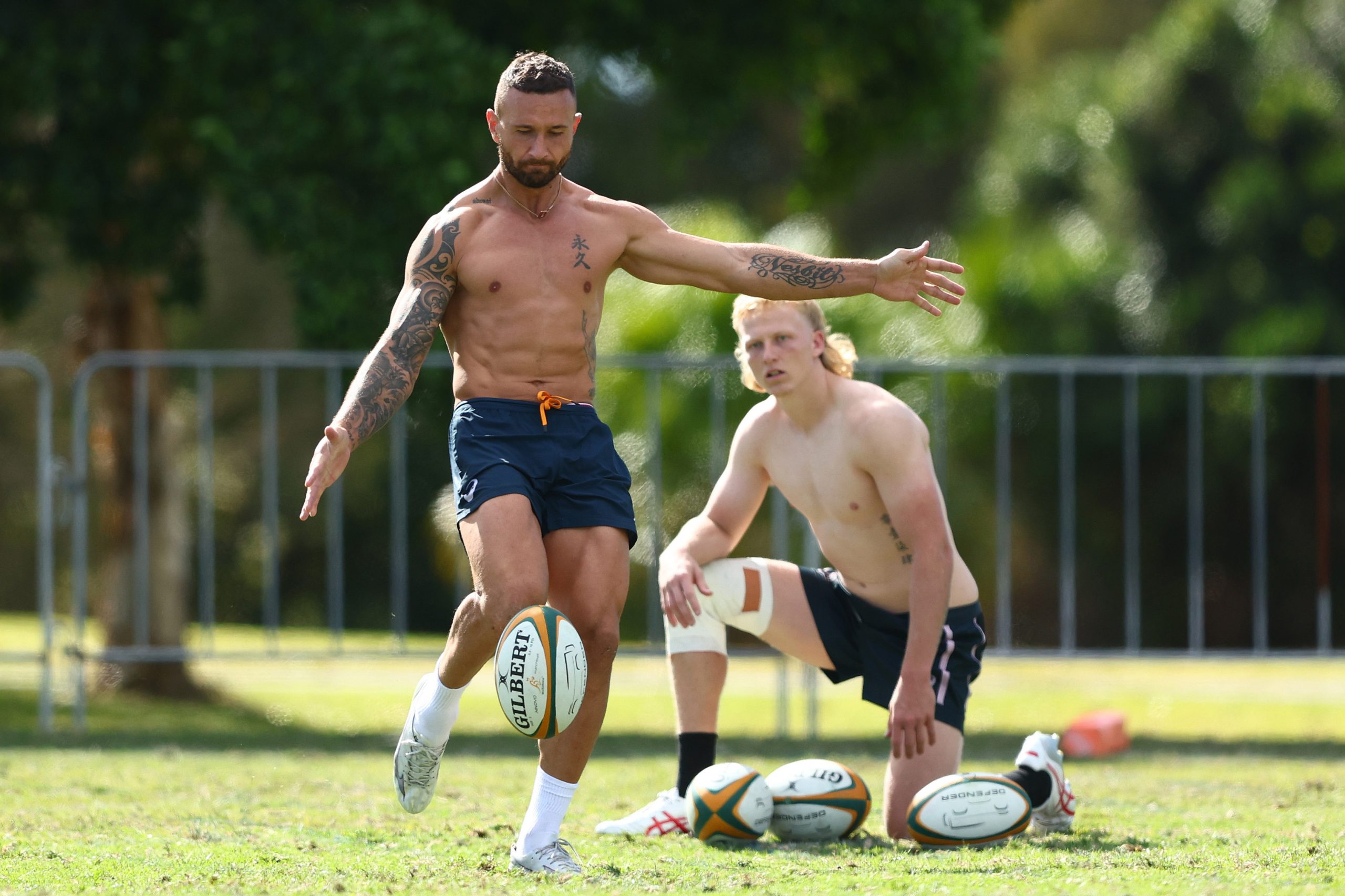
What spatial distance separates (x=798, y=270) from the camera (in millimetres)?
4480

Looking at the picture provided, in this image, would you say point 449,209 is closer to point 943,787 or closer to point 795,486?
point 795,486

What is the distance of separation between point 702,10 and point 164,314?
424 cm

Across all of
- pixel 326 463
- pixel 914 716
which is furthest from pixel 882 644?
pixel 326 463

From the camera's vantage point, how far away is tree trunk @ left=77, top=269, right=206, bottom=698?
1014 centimetres

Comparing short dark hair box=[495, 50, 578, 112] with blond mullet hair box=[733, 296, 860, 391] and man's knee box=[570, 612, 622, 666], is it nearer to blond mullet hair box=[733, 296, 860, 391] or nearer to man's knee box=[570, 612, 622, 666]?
blond mullet hair box=[733, 296, 860, 391]

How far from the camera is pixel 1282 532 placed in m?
15.2

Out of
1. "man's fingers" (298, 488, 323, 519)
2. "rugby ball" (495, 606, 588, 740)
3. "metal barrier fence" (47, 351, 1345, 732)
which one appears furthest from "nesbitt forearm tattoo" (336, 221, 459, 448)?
"metal barrier fence" (47, 351, 1345, 732)

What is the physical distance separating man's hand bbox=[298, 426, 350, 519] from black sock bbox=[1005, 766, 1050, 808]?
229cm

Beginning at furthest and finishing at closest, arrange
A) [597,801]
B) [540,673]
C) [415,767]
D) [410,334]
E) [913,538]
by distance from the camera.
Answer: [597,801] < [913,538] < [415,767] < [410,334] < [540,673]

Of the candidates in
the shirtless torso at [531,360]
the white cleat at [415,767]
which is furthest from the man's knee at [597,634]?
the white cleat at [415,767]

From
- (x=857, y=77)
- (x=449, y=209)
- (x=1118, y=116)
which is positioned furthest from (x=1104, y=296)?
(x=449, y=209)

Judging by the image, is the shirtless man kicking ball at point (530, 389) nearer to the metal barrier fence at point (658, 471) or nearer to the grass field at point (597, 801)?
the grass field at point (597, 801)

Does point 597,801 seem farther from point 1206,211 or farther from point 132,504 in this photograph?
point 1206,211

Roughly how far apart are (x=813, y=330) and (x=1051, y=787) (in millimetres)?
1620
